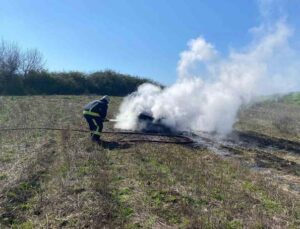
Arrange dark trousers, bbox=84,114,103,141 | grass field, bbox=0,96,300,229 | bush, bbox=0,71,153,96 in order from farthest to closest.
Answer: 1. bush, bbox=0,71,153,96
2. dark trousers, bbox=84,114,103,141
3. grass field, bbox=0,96,300,229

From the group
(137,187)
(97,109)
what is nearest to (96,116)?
(97,109)

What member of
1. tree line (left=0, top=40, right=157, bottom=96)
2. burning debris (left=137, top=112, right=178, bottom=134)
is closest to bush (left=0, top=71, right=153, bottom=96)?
tree line (left=0, top=40, right=157, bottom=96)

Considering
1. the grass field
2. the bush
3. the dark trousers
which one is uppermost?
the bush

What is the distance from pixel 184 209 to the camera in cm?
842

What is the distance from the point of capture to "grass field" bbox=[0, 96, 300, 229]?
8016mm

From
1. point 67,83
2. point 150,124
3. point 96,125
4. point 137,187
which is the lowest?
point 137,187

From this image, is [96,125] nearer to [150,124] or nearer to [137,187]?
[150,124]

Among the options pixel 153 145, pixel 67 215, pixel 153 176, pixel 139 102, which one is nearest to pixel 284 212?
→ pixel 153 176

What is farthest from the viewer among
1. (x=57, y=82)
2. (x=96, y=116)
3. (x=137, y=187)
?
(x=57, y=82)

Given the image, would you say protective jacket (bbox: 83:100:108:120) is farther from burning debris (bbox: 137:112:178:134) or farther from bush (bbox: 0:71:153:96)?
bush (bbox: 0:71:153:96)

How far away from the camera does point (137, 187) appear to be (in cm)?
996

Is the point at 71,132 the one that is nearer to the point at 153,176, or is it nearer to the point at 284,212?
the point at 153,176

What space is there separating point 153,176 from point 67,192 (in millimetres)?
2445

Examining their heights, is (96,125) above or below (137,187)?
above
